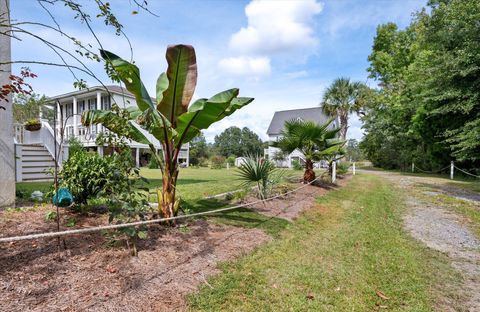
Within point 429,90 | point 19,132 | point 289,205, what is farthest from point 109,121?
point 429,90

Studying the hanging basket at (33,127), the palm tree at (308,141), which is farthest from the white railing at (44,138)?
the palm tree at (308,141)

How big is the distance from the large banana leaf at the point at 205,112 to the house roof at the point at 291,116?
34512 mm

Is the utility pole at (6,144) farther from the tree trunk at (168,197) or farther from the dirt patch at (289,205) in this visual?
the dirt patch at (289,205)

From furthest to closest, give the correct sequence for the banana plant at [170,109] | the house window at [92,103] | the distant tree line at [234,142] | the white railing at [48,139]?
the distant tree line at [234,142], the house window at [92,103], the white railing at [48,139], the banana plant at [170,109]

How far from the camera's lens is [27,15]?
10.1ft

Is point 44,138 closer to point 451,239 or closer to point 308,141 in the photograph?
point 308,141

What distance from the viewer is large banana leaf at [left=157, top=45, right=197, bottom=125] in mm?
3907

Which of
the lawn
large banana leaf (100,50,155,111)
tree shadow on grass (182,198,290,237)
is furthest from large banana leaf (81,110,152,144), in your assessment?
tree shadow on grass (182,198,290,237)

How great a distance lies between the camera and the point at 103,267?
2.92 m

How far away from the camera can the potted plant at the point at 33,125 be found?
35.3 ft

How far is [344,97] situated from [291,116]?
10.5m

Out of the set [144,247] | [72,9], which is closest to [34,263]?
[144,247]

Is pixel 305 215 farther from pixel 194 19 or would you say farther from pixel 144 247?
pixel 194 19

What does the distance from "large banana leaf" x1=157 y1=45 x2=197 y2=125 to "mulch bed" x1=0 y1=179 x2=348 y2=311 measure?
194cm
